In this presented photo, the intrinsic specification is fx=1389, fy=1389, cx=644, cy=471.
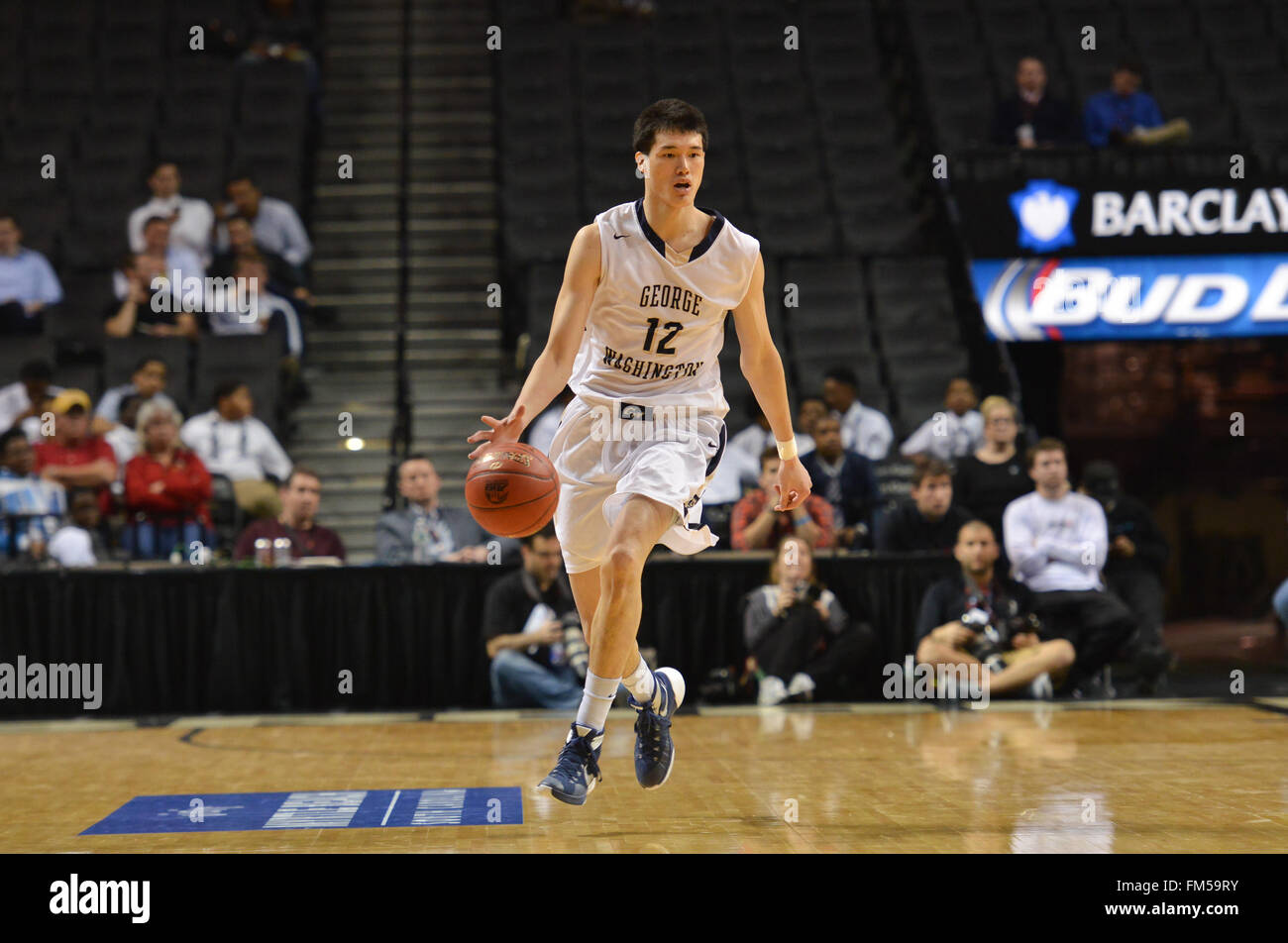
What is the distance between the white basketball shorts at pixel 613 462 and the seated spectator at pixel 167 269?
22.8 feet

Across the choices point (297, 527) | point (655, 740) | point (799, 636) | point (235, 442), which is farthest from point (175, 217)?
point (655, 740)

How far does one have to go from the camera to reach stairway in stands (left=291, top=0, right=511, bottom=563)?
35.5ft

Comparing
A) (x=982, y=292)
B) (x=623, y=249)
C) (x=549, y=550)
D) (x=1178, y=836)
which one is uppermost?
(x=982, y=292)

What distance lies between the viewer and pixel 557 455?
14.3 ft

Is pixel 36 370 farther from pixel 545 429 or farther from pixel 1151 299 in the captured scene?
pixel 1151 299

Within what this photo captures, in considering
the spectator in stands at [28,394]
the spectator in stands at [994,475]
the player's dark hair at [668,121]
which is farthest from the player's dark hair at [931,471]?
the spectator in stands at [28,394]

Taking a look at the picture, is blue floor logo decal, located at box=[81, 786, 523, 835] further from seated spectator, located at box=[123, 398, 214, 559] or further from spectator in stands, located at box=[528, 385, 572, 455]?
spectator in stands, located at box=[528, 385, 572, 455]

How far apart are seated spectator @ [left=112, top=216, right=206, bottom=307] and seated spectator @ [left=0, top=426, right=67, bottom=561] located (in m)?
2.39

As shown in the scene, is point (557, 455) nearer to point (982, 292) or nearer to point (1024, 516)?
point (1024, 516)

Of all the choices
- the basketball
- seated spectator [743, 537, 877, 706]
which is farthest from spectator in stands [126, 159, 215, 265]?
the basketball

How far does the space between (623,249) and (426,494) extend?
405cm

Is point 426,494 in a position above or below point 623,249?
below
